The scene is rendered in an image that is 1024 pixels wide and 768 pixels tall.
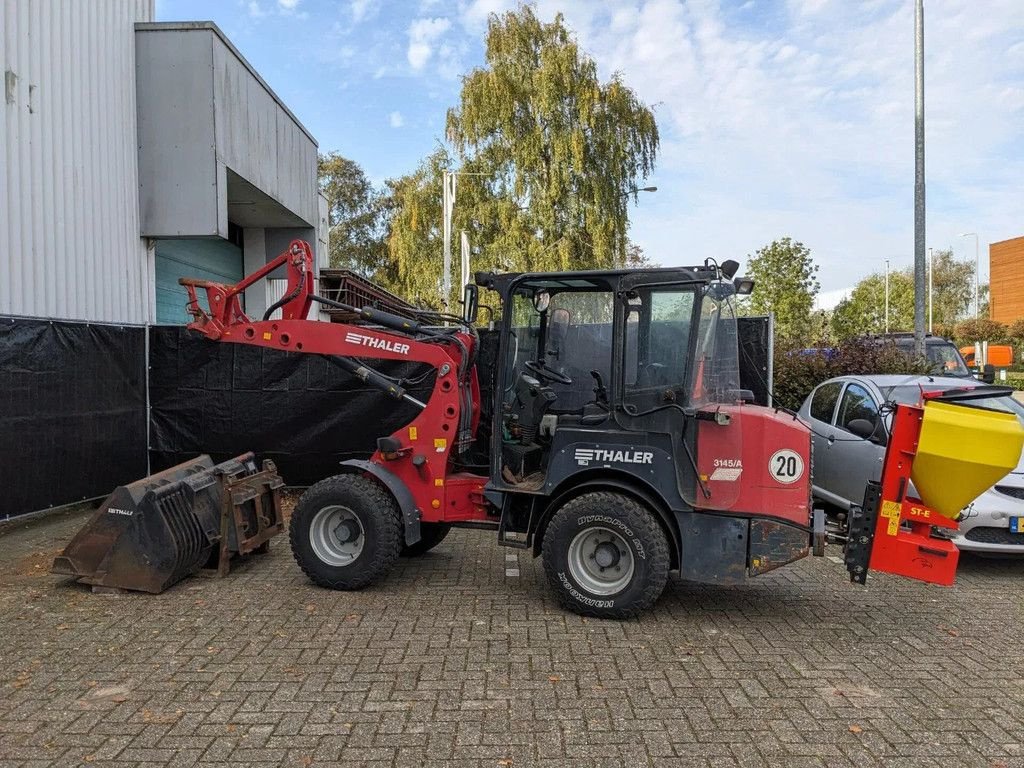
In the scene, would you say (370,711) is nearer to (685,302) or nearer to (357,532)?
(357,532)

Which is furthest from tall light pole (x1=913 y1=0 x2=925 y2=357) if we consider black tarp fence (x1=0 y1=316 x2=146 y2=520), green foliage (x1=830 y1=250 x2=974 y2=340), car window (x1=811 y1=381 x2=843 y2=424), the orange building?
the orange building

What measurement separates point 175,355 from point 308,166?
6.86 meters

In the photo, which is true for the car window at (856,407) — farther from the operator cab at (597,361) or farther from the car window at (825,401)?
the operator cab at (597,361)

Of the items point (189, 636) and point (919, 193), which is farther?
point (919, 193)

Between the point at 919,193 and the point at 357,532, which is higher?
the point at 919,193

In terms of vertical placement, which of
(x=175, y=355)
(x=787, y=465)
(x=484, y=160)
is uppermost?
(x=484, y=160)

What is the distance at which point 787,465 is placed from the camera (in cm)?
500

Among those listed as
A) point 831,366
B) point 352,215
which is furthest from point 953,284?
point 831,366

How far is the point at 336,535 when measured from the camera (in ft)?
19.6

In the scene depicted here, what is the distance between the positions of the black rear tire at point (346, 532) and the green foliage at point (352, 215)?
1570 inches

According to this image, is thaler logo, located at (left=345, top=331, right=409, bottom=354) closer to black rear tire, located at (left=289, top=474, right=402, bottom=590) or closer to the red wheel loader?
the red wheel loader

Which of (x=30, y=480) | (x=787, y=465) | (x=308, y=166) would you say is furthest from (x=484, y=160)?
(x=787, y=465)

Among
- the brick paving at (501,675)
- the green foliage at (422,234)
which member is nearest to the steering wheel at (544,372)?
the brick paving at (501,675)

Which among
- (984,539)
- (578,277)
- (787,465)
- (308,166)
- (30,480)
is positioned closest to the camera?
(787,465)
